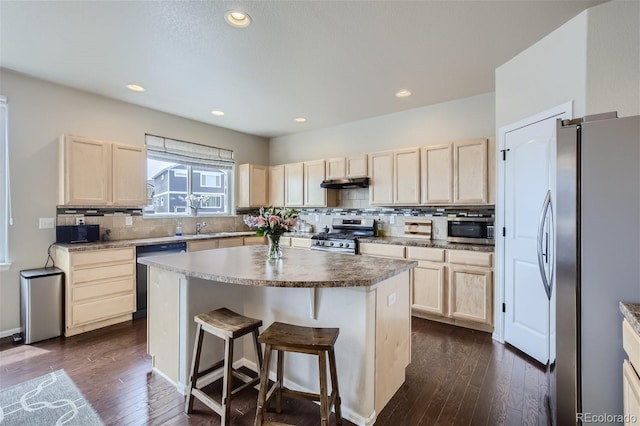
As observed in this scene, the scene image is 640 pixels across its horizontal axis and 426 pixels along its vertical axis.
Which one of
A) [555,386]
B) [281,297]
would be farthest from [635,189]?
[281,297]

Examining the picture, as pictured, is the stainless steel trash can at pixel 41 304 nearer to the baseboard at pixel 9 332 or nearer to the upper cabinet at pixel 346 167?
the baseboard at pixel 9 332

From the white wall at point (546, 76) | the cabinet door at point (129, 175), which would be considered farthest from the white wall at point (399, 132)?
the cabinet door at point (129, 175)

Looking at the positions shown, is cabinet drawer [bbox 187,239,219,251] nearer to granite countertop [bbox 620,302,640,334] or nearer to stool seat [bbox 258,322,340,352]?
stool seat [bbox 258,322,340,352]

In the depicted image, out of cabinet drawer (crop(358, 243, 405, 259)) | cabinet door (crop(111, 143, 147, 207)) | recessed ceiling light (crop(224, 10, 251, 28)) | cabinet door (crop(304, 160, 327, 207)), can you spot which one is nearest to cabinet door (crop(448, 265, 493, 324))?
cabinet drawer (crop(358, 243, 405, 259))

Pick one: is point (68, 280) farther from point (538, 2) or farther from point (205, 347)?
point (538, 2)

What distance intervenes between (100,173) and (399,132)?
3.95 meters

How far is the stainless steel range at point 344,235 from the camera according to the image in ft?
13.4

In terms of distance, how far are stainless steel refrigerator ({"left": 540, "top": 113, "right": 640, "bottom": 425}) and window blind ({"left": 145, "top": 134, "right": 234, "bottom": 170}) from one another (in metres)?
4.60

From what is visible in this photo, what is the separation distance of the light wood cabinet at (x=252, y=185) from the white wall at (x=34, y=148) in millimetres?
2075

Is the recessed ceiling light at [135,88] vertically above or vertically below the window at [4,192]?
above

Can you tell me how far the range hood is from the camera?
428 cm

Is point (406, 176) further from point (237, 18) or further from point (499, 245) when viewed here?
point (237, 18)

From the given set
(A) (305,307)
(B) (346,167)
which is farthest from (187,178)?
A: (A) (305,307)

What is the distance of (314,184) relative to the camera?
16.2ft
